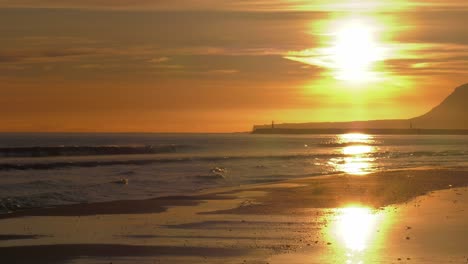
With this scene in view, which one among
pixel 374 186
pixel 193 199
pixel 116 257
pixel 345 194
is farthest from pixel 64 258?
pixel 374 186

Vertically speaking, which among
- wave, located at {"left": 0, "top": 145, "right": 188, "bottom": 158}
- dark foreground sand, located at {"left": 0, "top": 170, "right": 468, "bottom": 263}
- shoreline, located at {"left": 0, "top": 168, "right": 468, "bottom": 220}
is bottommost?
dark foreground sand, located at {"left": 0, "top": 170, "right": 468, "bottom": 263}

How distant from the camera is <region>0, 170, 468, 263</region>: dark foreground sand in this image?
17625 mm

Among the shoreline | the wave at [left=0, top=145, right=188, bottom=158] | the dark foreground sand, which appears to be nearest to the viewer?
the dark foreground sand

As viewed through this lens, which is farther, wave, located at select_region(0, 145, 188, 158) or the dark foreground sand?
wave, located at select_region(0, 145, 188, 158)

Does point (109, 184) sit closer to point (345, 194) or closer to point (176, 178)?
point (176, 178)

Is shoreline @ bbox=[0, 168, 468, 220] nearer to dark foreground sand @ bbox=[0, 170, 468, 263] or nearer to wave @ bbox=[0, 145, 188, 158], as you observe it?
Result: dark foreground sand @ bbox=[0, 170, 468, 263]

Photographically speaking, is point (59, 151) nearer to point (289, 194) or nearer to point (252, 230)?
point (289, 194)

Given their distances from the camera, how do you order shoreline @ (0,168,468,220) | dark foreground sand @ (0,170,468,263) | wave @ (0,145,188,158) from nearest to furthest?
dark foreground sand @ (0,170,468,263)
shoreline @ (0,168,468,220)
wave @ (0,145,188,158)

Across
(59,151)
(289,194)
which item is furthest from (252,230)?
(59,151)

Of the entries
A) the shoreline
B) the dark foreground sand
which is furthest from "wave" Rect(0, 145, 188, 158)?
the dark foreground sand

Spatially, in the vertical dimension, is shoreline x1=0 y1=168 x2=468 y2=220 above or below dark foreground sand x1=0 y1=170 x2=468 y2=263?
above

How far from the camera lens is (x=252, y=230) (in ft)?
71.1

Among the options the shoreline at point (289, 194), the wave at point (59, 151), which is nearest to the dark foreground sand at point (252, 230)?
the shoreline at point (289, 194)

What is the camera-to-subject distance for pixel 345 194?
3341 centimetres
